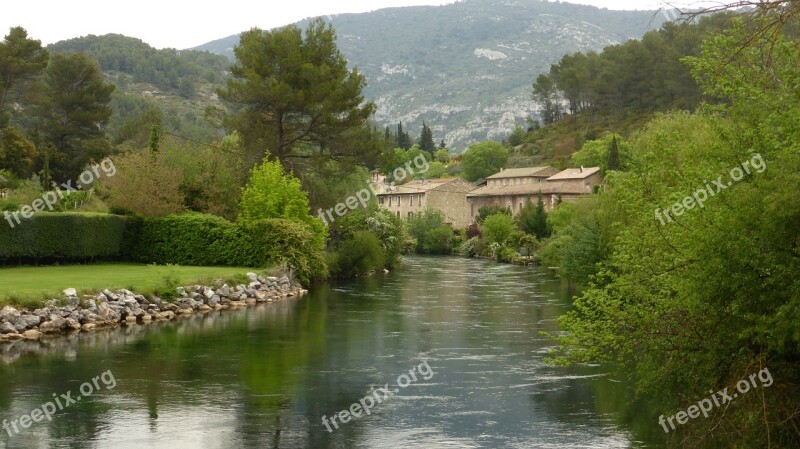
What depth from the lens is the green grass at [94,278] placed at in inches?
1089

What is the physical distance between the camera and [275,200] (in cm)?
4606

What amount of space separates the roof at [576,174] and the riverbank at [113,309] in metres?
64.4

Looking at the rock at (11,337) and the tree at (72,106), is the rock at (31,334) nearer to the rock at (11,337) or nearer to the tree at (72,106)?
the rock at (11,337)

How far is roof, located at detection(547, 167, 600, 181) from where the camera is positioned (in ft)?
320

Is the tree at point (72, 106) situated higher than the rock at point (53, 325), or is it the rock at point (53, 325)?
the tree at point (72, 106)

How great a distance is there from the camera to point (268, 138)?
171ft

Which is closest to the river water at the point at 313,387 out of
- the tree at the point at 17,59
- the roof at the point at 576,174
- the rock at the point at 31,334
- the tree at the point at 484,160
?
the rock at the point at 31,334

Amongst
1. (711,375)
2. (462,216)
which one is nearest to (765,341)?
(711,375)

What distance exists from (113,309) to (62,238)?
1050 cm

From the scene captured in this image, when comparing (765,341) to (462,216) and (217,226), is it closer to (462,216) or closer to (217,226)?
(217,226)

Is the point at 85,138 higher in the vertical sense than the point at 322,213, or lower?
higher

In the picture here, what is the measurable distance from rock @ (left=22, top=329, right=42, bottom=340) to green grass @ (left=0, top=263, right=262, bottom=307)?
1090 mm

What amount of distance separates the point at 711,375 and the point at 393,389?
9009mm

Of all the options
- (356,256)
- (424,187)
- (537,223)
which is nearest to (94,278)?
(356,256)
